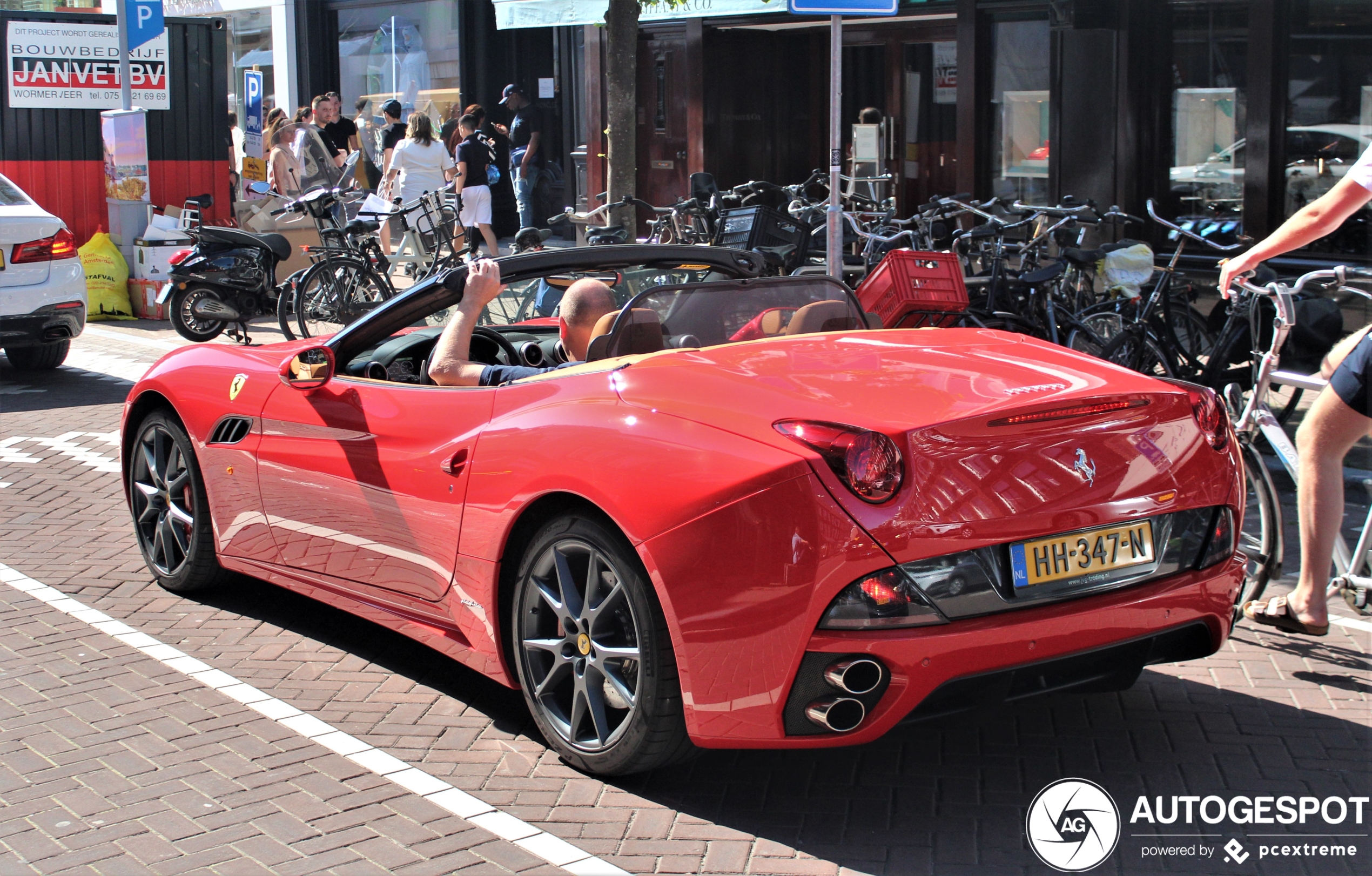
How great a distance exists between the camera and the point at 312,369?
16.5 feet

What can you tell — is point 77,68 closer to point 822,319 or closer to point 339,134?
point 339,134

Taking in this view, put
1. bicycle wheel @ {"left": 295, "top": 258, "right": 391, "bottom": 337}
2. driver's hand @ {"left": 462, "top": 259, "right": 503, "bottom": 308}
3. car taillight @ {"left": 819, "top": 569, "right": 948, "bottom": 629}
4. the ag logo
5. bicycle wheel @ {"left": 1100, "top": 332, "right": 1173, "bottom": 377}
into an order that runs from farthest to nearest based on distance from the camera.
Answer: bicycle wheel @ {"left": 295, "top": 258, "right": 391, "bottom": 337}, bicycle wheel @ {"left": 1100, "top": 332, "right": 1173, "bottom": 377}, driver's hand @ {"left": 462, "top": 259, "right": 503, "bottom": 308}, the ag logo, car taillight @ {"left": 819, "top": 569, "right": 948, "bottom": 629}

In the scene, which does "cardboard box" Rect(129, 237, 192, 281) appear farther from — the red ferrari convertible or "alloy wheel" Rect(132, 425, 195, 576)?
the red ferrari convertible

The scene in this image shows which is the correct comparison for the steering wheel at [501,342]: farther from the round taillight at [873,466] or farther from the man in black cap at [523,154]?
the man in black cap at [523,154]

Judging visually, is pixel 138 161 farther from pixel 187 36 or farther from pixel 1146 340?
pixel 1146 340

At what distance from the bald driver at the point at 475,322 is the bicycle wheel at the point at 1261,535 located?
2.28 metres

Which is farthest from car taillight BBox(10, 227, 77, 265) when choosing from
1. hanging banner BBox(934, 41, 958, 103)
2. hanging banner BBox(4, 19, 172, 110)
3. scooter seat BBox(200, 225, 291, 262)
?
hanging banner BBox(934, 41, 958, 103)

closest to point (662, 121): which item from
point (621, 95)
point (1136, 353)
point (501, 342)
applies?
point (621, 95)

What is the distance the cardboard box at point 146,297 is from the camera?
15586 mm

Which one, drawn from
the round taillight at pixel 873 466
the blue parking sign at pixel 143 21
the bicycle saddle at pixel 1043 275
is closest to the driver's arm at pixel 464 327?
the round taillight at pixel 873 466

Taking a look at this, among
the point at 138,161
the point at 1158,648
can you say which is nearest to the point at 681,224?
the point at 138,161

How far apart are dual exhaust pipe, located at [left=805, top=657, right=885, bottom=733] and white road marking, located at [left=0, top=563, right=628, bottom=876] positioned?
58 cm

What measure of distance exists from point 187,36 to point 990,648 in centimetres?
1593

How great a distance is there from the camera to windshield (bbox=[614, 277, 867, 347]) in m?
4.36
